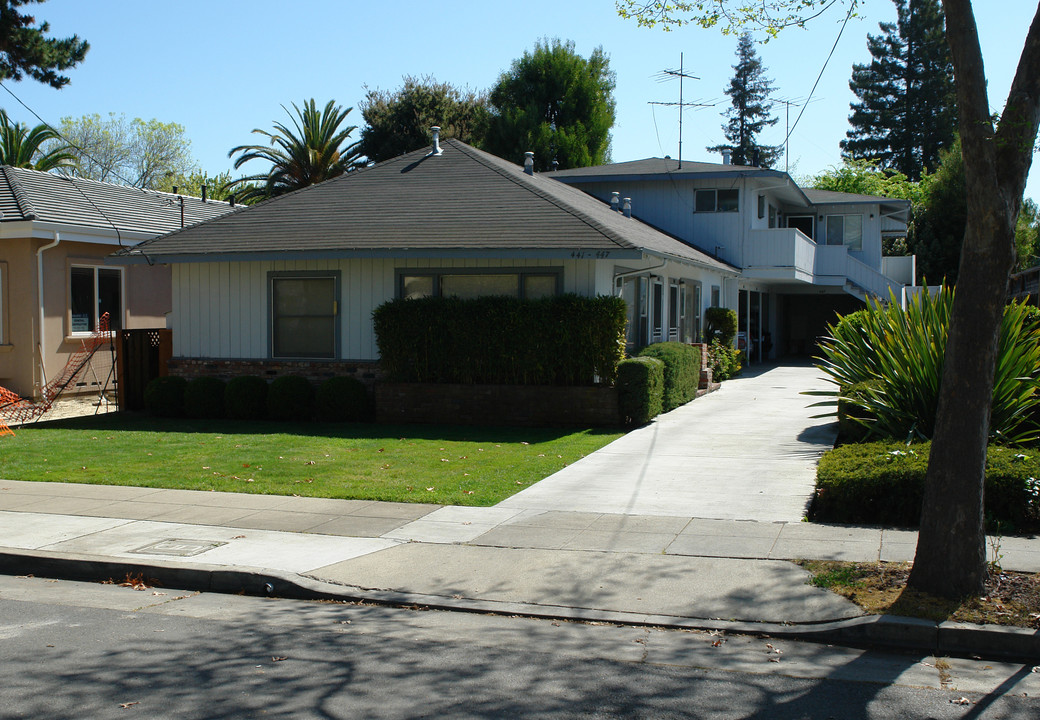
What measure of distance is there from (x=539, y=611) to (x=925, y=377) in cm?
626

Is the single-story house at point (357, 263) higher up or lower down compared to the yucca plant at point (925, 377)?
higher up

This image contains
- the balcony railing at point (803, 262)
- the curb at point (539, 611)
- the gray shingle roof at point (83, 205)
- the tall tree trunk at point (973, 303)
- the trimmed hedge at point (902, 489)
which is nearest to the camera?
the curb at point (539, 611)

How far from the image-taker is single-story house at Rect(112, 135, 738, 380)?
16.3 metres

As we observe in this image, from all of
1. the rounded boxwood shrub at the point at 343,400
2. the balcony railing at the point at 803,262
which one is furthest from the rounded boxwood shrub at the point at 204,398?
the balcony railing at the point at 803,262

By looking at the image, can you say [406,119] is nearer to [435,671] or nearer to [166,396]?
[166,396]

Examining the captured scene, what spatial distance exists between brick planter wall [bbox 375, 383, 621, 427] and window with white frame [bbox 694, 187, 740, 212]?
1358 cm

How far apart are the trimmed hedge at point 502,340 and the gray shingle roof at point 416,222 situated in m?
0.96

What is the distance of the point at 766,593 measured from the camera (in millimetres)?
6742

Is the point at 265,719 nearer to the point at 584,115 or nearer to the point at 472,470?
the point at 472,470

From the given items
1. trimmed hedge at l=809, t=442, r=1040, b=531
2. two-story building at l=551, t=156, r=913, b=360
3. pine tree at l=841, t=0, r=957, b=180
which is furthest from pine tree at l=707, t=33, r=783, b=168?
trimmed hedge at l=809, t=442, r=1040, b=531

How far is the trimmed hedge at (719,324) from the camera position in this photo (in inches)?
1001

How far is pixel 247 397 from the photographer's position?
1716 centimetres

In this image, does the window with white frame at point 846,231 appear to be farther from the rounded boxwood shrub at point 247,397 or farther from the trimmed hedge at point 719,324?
the rounded boxwood shrub at point 247,397

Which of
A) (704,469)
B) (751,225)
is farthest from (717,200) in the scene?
(704,469)
